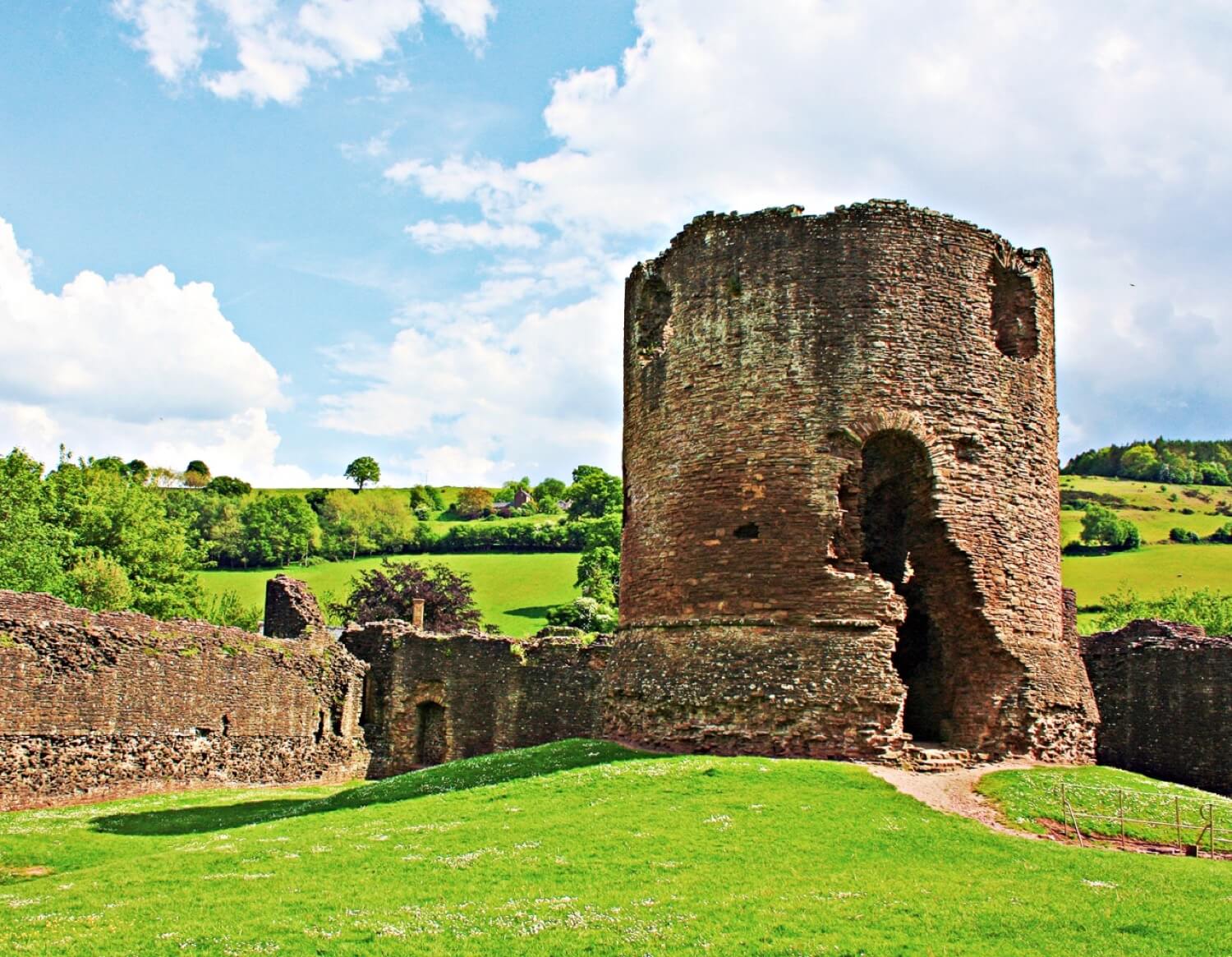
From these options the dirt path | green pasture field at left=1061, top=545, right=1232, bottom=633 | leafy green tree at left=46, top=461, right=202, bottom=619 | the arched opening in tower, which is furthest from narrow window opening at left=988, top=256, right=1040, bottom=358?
green pasture field at left=1061, top=545, right=1232, bottom=633

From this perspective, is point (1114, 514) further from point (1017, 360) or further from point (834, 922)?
point (834, 922)

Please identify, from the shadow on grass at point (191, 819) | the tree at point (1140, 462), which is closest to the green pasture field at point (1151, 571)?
the tree at point (1140, 462)

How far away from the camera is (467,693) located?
3256cm

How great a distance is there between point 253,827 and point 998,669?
11657 mm

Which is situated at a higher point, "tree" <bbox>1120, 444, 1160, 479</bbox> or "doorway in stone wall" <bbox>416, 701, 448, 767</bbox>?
"tree" <bbox>1120, 444, 1160, 479</bbox>

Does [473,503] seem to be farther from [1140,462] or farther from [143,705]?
[143,705]

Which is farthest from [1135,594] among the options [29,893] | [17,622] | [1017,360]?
[29,893]

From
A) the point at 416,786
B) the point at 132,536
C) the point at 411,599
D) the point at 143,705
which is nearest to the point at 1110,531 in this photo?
the point at 411,599

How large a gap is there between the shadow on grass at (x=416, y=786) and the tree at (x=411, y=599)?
32344 millimetres

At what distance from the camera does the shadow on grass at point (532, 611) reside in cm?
6862

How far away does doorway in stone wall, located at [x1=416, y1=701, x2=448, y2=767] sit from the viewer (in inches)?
1288

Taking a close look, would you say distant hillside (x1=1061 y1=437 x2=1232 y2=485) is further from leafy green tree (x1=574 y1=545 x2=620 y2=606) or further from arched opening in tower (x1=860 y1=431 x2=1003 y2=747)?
arched opening in tower (x1=860 y1=431 x2=1003 y2=747)

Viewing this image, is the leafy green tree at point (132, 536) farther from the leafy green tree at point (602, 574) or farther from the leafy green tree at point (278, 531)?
the leafy green tree at point (278, 531)

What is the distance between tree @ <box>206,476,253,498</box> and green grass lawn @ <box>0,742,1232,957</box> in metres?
103
